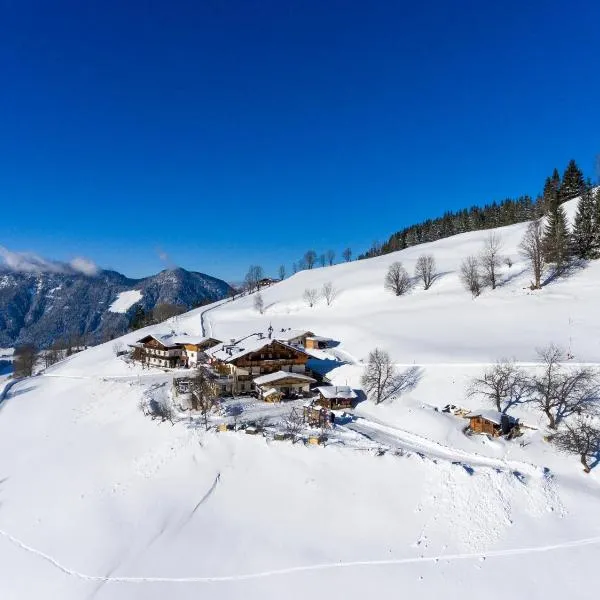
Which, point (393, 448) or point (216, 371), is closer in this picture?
point (393, 448)

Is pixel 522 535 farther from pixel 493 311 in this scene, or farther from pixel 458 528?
pixel 493 311

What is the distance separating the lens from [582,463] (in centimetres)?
2992

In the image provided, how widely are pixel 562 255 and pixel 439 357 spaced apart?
130 ft

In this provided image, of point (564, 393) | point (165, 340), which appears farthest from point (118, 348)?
point (564, 393)

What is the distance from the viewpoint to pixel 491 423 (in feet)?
114

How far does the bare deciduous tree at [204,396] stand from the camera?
4072 cm

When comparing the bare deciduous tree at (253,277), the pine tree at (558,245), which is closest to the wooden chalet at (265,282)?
the bare deciduous tree at (253,277)

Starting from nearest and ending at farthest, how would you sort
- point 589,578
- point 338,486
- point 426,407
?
1. point 589,578
2. point 338,486
3. point 426,407

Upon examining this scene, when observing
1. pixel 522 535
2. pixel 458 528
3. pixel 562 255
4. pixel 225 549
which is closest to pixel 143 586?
pixel 225 549

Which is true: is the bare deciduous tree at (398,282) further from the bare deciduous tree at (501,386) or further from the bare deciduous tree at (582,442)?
the bare deciduous tree at (582,442)

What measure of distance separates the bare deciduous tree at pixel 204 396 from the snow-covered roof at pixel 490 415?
23306 millimetres

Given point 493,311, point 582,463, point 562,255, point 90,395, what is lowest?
point 582,463

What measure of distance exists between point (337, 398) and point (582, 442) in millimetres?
21143

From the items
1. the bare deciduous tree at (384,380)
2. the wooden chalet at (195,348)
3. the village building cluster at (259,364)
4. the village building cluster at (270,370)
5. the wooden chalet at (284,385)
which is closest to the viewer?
the village building cluster at (270,370)
